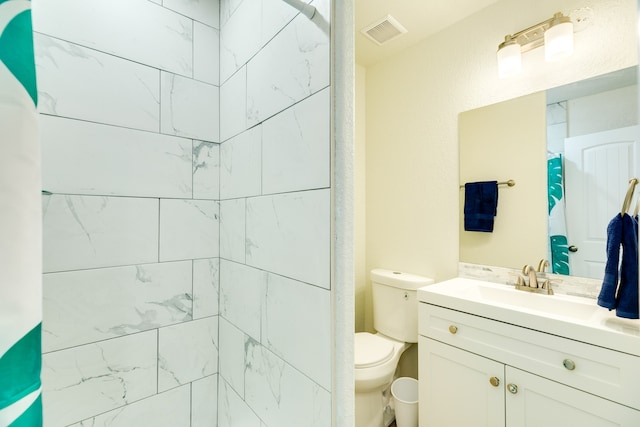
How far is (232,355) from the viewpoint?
1103 millimetres

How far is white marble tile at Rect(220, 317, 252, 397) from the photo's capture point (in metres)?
1.04

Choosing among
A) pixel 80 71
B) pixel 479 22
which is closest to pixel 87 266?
pixel 80 71

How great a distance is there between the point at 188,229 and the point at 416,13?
5.81ft

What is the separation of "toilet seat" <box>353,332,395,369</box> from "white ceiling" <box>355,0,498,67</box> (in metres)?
1.97

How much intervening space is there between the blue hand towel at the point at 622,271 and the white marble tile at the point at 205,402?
61.3 inches

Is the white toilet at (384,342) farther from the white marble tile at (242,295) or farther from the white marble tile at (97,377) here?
the white marble tile at (97,377)

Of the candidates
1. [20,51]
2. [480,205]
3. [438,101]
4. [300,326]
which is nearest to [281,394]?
[300,326]

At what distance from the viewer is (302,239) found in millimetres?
772

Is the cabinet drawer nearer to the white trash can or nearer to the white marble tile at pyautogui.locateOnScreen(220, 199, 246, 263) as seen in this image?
the white trash can

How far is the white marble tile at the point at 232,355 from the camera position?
3.41ft

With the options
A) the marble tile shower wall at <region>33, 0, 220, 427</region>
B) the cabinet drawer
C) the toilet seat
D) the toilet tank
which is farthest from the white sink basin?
the marble tile shower wall at <region>33, 0, 220, 427</region>

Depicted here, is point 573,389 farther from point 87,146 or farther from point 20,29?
point 87,146

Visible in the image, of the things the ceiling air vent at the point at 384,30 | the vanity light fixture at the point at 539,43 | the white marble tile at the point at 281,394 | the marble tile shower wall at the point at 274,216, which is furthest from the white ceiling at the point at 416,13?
the white marble tile at the point at 281,394

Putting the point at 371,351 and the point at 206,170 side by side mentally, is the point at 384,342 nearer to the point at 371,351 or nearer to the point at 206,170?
the point at 371,351
